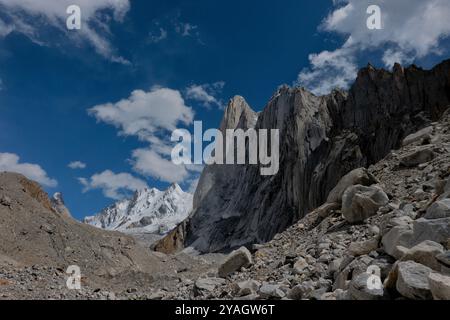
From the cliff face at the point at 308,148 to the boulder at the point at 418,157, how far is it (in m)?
37.3

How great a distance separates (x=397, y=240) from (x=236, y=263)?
6909 mm

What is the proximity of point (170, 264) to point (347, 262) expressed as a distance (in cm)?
3832

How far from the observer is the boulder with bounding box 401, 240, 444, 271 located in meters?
6.04

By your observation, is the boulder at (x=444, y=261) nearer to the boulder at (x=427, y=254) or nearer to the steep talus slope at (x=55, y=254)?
the boulder at (x=427, y=254)

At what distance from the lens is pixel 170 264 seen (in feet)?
147

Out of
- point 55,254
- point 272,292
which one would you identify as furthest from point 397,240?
point 55,254

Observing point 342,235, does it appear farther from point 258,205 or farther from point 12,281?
point 258,205

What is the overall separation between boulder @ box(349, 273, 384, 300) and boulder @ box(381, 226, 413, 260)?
95 cm

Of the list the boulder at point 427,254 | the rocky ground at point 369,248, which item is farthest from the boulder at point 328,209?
the boulder at point 427,254

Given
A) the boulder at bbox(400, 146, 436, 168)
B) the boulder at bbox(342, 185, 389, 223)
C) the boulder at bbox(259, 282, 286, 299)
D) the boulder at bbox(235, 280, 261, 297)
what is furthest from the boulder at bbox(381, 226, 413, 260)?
the boulder at bbox(400, 146, 436, 168)

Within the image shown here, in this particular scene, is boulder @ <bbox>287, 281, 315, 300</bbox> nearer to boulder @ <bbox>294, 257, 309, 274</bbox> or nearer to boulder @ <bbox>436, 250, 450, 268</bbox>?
boulder @ <bbox>294, 257, 309, 274</bbox>

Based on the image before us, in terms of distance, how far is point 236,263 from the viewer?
13594mm
